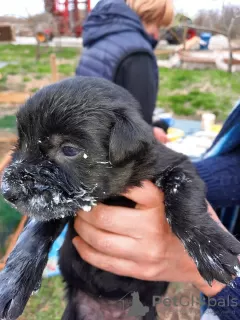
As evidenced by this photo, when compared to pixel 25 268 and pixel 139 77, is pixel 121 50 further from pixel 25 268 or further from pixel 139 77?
pixel 25 268

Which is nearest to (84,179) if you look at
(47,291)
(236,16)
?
(236,16)

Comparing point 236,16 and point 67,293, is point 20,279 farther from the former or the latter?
point 236,16

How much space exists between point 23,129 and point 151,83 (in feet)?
5.90

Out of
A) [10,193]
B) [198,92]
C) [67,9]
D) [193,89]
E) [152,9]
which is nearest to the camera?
[10,193]

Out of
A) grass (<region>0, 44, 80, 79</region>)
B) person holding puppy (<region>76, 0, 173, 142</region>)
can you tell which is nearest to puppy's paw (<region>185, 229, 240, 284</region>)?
grass (<region>0, 44, 80, 79</region>)

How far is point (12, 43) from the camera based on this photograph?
6.02 feet

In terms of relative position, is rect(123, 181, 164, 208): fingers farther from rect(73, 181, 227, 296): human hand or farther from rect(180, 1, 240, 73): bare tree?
rect(180, 1, 240, 73): bare tree

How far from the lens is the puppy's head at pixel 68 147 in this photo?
1080mm

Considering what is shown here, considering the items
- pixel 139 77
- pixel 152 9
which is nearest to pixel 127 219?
pixel 139 77

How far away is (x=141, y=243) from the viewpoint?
1284 millimetres

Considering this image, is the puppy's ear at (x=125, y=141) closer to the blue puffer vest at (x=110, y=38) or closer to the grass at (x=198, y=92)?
the blue puffer vest at (x=110, y=38)

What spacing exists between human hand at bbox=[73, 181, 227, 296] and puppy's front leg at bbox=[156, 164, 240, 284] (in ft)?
0.28

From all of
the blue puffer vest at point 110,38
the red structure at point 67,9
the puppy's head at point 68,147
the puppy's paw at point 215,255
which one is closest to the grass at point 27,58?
the red structure at point 67,9

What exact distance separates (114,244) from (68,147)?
438 millimetres
